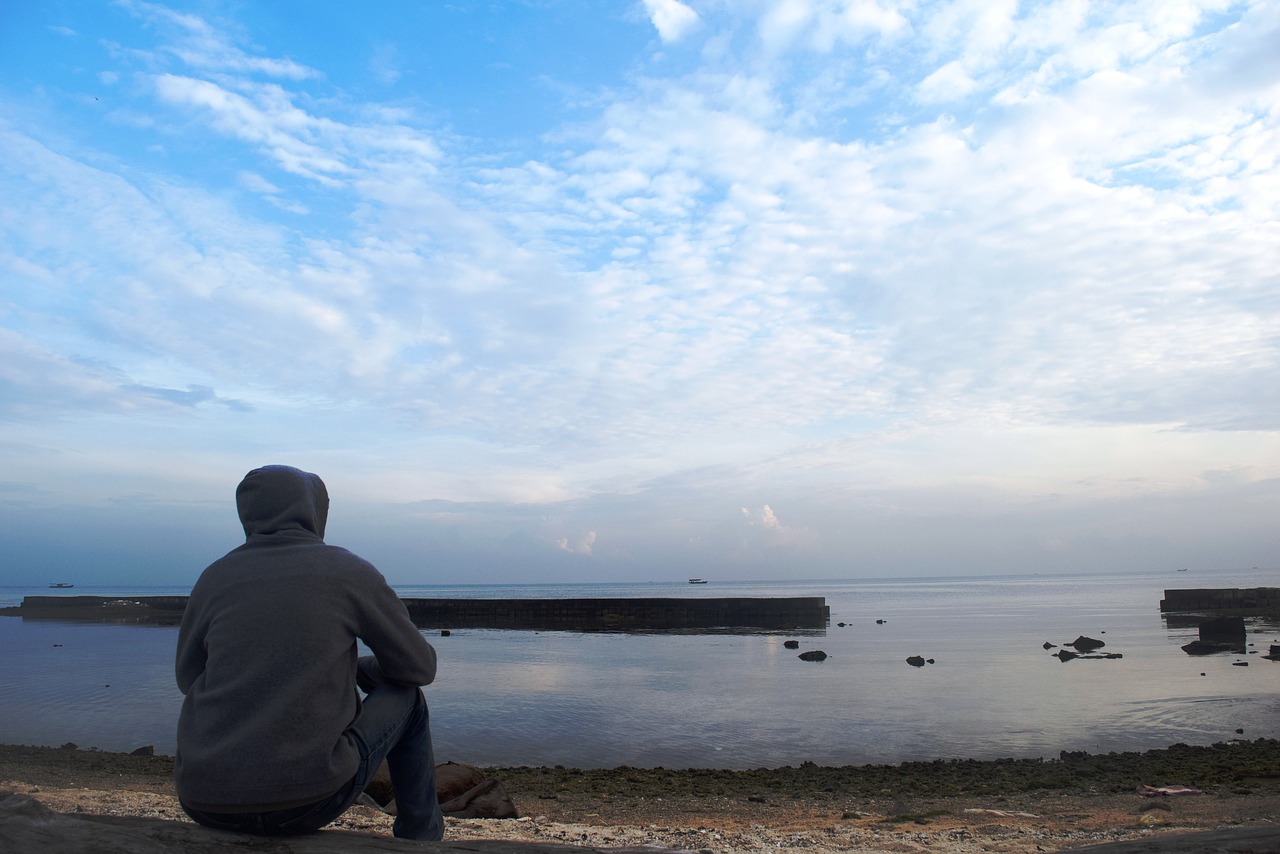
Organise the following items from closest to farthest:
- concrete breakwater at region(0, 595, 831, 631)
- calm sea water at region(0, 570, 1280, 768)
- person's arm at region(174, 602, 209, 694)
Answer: person's arm at region(174, 602, 209, 694) < calm sea water at region(0, 570, 1280, 768) < concrete breakwater at region(0, 595, 831, 631)

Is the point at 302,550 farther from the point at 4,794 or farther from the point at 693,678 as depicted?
the point at 693,678

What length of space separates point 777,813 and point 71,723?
14589 millimetres

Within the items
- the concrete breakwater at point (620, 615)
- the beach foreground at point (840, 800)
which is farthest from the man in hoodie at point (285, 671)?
the concrete breakwater at point (620, 615)

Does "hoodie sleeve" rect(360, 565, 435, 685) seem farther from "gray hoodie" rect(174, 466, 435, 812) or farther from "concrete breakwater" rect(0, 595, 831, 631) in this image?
"concrete breakwater" rect(0, 595, 831, 631)

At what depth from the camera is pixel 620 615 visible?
2185 inches

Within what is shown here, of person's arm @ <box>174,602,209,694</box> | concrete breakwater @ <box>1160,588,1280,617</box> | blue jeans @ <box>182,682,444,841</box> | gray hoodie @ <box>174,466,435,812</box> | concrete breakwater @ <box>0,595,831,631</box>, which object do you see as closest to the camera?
gray hoodie @ <box>174,466,435,812</box>

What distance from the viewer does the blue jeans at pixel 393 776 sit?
9.00 ft

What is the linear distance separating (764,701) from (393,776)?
16.6 m

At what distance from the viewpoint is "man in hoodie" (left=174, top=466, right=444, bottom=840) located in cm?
261

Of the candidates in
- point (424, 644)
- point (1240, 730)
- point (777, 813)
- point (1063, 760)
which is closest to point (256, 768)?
point (424, 644)

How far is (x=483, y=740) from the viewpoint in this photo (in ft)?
46.4

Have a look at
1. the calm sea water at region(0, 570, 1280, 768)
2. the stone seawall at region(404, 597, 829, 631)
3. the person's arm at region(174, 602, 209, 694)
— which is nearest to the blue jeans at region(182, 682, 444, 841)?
the person's arm at region(174, 602, 209, 694)

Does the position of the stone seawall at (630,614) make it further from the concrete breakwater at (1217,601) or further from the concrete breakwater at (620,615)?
the concrete breakwater at (1217,601)

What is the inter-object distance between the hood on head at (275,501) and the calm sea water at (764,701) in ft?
33.4
